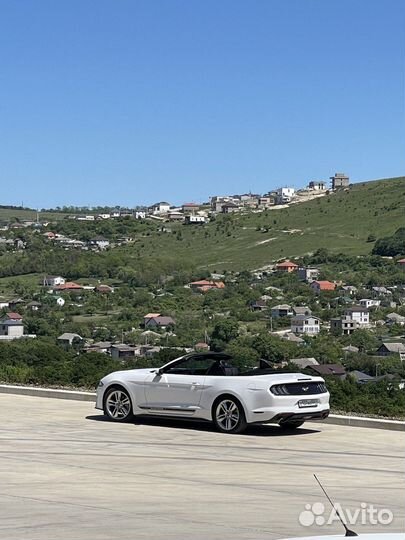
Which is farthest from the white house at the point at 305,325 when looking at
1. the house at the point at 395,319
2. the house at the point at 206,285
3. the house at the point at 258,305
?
the house at the point at 206,285

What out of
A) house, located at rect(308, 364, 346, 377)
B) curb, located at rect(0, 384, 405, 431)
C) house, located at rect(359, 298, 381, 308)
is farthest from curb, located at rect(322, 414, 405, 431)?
house, located at rect(359, 298, 381, 308)

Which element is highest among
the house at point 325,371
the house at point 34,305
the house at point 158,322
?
the house at point 34,305

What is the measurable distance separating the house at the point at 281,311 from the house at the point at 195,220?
89.8m

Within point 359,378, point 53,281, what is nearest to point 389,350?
point 359,378

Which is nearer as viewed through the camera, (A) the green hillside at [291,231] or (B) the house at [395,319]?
(B) the house at [395,319]

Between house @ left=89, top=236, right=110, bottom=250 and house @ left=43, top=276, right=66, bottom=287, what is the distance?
3219 cm

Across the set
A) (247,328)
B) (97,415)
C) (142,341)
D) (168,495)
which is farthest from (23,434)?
(247,328)

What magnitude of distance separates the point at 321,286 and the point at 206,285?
1149 cm

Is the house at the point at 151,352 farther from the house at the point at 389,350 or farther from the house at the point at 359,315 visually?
the house at the point at 359,315

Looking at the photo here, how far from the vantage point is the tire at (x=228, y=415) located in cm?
1422

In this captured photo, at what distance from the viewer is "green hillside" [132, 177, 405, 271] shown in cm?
12988

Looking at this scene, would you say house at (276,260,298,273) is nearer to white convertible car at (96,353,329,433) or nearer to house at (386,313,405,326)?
house at (386,313,405,326)

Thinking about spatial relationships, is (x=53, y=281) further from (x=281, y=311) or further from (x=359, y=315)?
(x=359, y=315)

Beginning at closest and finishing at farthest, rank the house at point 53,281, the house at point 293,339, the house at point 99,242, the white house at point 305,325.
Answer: the house at point 293,339 < the white house at point 305,325 < the house at point 53,281 < the house at point 99,242
